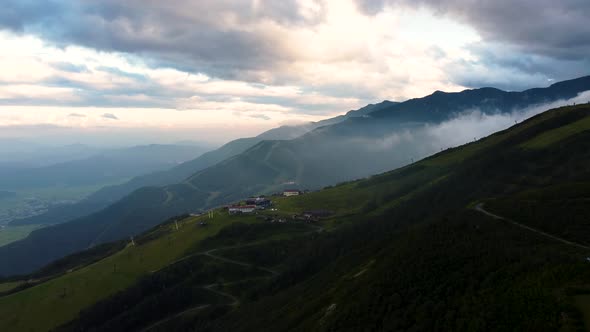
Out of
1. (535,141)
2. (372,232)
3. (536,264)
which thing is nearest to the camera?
(536,264)

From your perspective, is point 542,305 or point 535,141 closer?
point 542,305

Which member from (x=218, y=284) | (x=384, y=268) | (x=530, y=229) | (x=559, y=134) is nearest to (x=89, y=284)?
(x=218, y=284)

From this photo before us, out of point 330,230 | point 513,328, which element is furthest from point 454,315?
point 330,230

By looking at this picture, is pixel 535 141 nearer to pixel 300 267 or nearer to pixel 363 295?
pixel 300 267

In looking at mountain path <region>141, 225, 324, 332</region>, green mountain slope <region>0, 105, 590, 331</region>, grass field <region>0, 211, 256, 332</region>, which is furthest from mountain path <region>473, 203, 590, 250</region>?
grass field <region>0, 211, 256, 332</region>

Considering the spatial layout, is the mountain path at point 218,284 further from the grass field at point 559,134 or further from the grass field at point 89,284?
the grass field at point 559,134

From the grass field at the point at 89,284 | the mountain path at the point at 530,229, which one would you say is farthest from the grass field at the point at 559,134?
the grass field at the point at 89,284

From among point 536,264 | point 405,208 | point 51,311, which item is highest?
point 536,264
